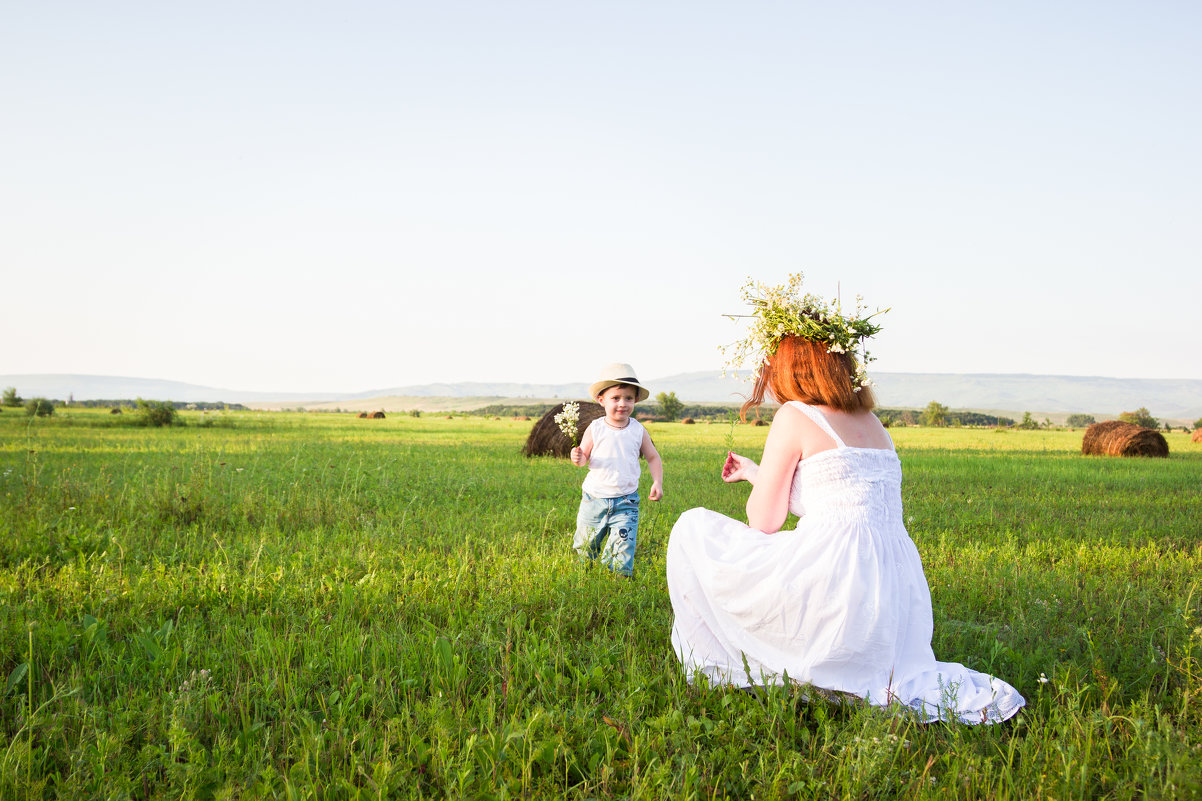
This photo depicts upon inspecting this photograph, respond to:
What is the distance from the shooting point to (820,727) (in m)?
2.99

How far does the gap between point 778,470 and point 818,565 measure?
501mm

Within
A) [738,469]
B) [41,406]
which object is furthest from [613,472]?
[41,406]

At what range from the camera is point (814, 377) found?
3.49 metres

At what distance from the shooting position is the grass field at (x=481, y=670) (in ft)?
8.47

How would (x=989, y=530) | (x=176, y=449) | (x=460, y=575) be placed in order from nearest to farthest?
(x=460, y=575) < (x=989, y=530) < (x=176, y=449)

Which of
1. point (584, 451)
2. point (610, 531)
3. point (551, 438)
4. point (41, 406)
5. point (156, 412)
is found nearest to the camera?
point (610, 531)

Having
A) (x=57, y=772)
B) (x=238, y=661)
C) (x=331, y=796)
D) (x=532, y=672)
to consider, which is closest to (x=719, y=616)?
(x=532, y=672)

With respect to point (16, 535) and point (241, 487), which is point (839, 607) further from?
point (241, 487)

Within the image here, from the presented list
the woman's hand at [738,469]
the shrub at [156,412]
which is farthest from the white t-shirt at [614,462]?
the shrub at [156,412]

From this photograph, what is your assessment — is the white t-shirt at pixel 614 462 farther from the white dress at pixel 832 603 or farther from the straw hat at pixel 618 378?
the white dress at pixel 832 603

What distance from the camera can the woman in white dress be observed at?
125 inches

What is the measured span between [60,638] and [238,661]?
1.11 m

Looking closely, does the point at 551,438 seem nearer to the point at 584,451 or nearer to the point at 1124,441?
the point at 584,451

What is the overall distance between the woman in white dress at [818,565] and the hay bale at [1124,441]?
22.7 meters
